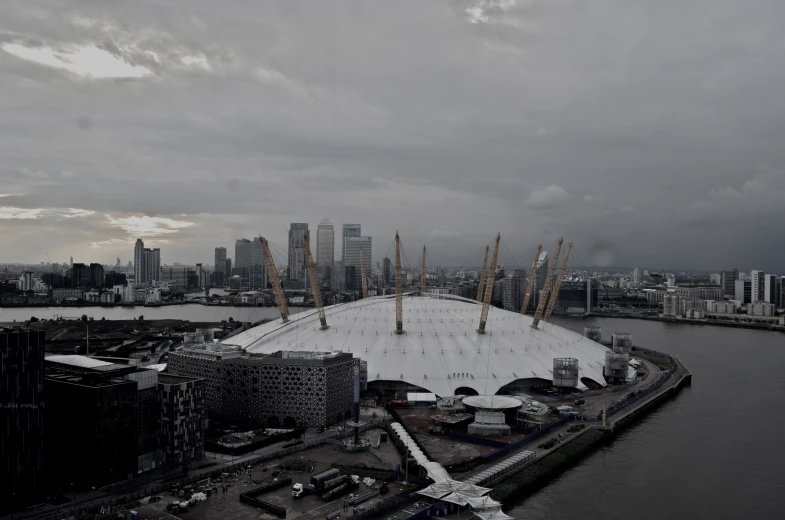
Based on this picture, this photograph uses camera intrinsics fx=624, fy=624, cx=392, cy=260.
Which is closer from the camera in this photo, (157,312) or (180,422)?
(180,422)

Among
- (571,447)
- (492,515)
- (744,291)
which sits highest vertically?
(744,291)

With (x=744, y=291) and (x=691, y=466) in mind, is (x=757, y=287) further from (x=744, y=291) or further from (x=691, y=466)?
(x=691, y=466)

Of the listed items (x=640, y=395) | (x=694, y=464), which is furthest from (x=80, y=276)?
(x=694, y=464)

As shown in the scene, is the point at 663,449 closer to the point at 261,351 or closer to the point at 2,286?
the point at 261,351

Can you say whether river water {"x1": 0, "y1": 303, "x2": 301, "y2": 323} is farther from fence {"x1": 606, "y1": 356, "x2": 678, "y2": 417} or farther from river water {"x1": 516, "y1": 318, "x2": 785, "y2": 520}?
river water {"x1": 516, "y1": 318, "x2": 785, "y2": 520}

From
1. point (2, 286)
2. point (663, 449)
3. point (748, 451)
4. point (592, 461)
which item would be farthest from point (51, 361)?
point (2, 286)

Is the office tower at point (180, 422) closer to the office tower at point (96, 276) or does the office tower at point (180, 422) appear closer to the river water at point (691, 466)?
the river water at point (691, 466)
